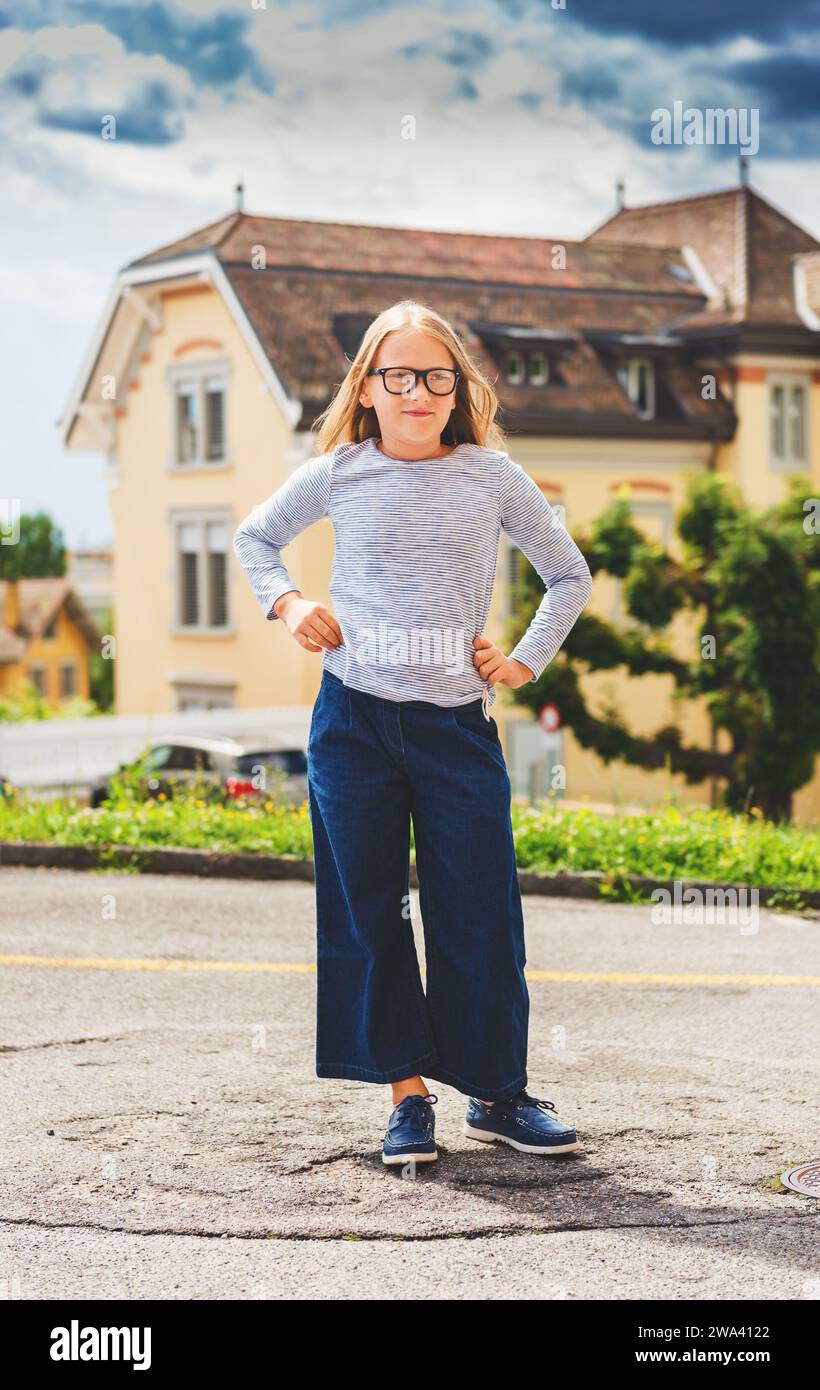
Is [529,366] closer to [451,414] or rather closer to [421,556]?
[451,414]

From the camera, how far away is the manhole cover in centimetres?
389

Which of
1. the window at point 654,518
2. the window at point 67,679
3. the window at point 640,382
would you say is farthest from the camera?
the window at point 67,679

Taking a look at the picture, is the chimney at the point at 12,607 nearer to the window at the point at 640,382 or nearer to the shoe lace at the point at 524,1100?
the window at the point at 640,382

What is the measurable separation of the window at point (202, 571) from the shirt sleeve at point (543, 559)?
3131 centimetres

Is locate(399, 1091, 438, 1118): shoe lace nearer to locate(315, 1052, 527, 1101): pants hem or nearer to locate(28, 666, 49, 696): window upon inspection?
locate(315, 1052, 527, 1101): pants hem

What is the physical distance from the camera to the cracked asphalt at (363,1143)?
11.2ft

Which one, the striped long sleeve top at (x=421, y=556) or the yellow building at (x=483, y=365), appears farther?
the yellow building at (x=483, y=365)

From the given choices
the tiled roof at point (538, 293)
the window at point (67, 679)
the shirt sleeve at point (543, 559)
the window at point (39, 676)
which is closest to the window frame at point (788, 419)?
the tiled roof at point (538, 293)

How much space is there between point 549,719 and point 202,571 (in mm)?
10277

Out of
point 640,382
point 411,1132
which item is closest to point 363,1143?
point 411,1132

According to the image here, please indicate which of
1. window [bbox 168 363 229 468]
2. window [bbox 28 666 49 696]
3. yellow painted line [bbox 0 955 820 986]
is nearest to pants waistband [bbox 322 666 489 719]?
yellow painted line [bbox 0 955 820 986]

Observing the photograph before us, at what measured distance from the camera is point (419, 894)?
165 inches

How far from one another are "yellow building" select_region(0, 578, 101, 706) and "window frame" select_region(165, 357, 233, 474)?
4502 cm
